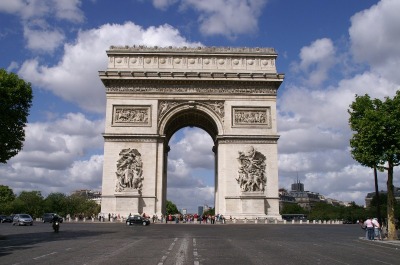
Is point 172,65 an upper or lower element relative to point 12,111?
upper

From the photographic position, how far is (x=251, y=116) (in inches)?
1700

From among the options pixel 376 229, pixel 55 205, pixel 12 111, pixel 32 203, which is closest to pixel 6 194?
pixel 32 203

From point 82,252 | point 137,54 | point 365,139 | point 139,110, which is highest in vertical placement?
point 137,54

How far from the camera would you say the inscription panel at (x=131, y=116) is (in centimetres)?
4269

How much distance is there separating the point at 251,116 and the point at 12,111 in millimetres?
23774

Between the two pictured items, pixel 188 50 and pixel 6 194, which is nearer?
pixel 188 50

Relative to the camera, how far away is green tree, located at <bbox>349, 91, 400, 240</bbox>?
22250mm

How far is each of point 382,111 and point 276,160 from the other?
65.4 ft

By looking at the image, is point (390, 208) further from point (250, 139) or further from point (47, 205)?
point (47, 205)

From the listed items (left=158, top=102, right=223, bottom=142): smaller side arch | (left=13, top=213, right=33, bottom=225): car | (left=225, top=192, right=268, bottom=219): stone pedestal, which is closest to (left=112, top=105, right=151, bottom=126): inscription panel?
(left=158, top=102, right=223, bottom=142): smaller side arch

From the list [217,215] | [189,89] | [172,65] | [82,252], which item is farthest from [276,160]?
[82,252]

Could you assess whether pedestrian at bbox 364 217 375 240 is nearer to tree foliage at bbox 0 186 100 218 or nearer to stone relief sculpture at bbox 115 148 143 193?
stone relief sculpture at bbox 115 148 143 193

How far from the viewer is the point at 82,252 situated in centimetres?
1520

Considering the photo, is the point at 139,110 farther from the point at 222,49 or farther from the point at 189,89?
the point at 222,49
